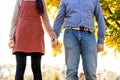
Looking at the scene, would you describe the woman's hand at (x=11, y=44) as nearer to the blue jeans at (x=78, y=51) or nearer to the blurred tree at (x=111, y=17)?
the blue jeans at (x=78, y=51)

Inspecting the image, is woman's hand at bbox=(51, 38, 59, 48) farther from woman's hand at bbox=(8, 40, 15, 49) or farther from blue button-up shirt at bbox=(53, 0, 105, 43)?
woman's hand at bbox=(8, 40, 15, 49)

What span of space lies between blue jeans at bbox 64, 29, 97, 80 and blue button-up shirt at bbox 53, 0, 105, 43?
19cm

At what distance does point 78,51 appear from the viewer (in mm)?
7680

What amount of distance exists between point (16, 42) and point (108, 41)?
11650 mm

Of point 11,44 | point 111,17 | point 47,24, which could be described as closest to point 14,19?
point 11,44

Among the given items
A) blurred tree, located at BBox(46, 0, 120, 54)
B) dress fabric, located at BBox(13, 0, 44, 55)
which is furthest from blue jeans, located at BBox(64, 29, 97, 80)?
blurred tree, located at BBox(46, 0, 120, 54)

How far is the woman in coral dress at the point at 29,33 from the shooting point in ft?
23.7

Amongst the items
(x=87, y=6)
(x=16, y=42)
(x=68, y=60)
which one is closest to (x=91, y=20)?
(x=87, y=6)

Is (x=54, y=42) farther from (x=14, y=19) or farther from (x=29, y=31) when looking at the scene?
(x=14, y=19)

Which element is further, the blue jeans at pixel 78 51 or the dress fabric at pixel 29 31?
the blue jeans at pixel 78 51

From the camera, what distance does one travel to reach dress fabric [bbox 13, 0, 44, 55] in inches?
289

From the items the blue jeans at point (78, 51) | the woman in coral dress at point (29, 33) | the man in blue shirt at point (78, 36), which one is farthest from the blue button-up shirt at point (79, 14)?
the woman in coral dress at point (29, 33)

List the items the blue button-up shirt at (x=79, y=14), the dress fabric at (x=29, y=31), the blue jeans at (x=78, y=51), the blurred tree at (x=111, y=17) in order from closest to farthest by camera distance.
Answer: the dress fabric at (x=29, y=31), the blue jeans at (x=78, y=51), the blue button-up shirt at (x=79, y=14), the blurred tree at (x=111, y=17)

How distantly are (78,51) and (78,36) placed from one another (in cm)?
25
